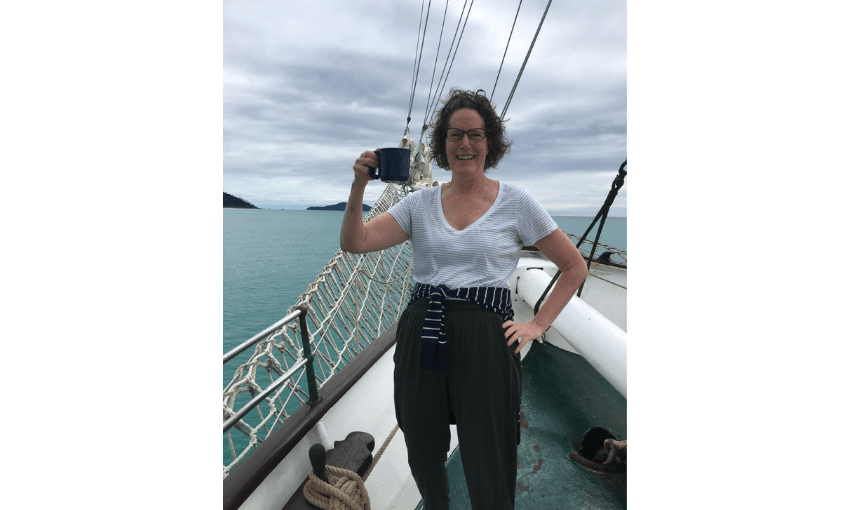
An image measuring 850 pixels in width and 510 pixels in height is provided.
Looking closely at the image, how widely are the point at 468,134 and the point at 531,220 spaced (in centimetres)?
23

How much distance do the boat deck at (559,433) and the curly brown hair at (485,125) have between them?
3.81 feet

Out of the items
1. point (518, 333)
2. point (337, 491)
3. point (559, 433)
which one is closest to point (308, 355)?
point (337, 491)

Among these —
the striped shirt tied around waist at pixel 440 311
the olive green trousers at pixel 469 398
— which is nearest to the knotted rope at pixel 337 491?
the olive green trousers at pixel 469 398

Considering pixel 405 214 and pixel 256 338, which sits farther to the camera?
pixel 256 338

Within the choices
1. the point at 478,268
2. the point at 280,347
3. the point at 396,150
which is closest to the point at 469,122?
the point at 396,150

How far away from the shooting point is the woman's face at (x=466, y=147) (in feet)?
3.03

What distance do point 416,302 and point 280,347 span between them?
125 centimetres

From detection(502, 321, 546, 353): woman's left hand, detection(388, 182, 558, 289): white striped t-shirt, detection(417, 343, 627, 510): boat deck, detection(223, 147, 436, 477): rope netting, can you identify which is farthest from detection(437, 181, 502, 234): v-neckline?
detection(417, 343, 627, 510): boat deck

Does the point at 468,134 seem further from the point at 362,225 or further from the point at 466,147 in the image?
the point at 362,225

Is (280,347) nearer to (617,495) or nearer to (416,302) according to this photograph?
(416,302)

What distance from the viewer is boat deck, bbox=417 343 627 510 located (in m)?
1.60

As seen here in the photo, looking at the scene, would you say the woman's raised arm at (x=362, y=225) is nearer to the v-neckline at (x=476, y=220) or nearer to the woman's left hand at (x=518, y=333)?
the v-neckline at (x=476, y=220)

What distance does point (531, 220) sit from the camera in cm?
93

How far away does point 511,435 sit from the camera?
982mm
